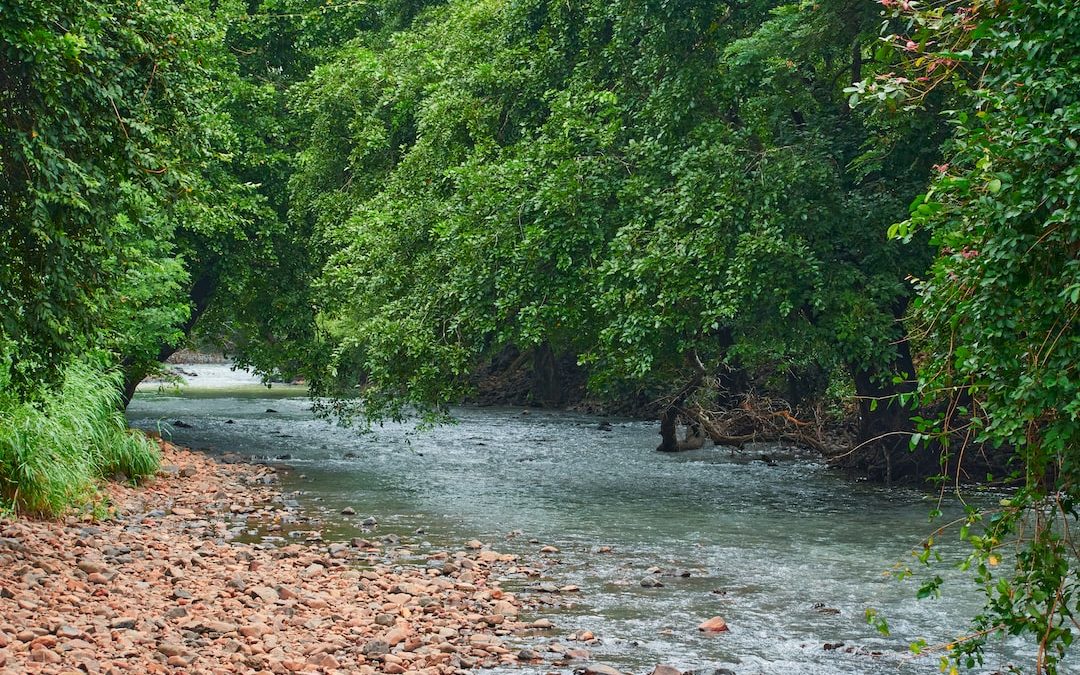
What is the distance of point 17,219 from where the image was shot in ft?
25.8

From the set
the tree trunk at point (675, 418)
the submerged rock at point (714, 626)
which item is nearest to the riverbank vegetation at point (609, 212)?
the tree trunk at point (675, 418)

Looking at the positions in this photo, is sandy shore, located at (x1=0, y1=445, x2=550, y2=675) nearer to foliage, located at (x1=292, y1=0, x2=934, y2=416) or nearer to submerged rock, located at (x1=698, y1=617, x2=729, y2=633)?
submerged rock, located at (x1=698, y1=617, x2=729, y2=633)

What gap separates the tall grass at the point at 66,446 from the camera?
11.2 m

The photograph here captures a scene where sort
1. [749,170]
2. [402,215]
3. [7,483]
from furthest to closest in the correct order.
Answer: [402,215] → [749,170] → [7,483]

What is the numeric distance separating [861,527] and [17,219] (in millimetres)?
11085

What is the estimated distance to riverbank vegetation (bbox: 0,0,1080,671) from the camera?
5316mm

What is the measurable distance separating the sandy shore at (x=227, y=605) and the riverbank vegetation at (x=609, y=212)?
165 centimetres

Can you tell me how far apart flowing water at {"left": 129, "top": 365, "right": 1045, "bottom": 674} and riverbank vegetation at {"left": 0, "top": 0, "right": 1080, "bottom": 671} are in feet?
3.87

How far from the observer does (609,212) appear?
54.4ft

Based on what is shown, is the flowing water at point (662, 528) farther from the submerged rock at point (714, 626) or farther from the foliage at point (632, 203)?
the foliage at point (632, 203)

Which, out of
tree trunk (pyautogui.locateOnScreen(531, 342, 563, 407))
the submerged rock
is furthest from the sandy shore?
tree trunk (pyautogui.locateOnScreen(531, 342, 563, 407))

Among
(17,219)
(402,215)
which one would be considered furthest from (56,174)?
(402,215)

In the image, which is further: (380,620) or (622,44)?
(622,44)

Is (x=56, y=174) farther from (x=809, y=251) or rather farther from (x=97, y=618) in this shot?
(x=809, y=251)
